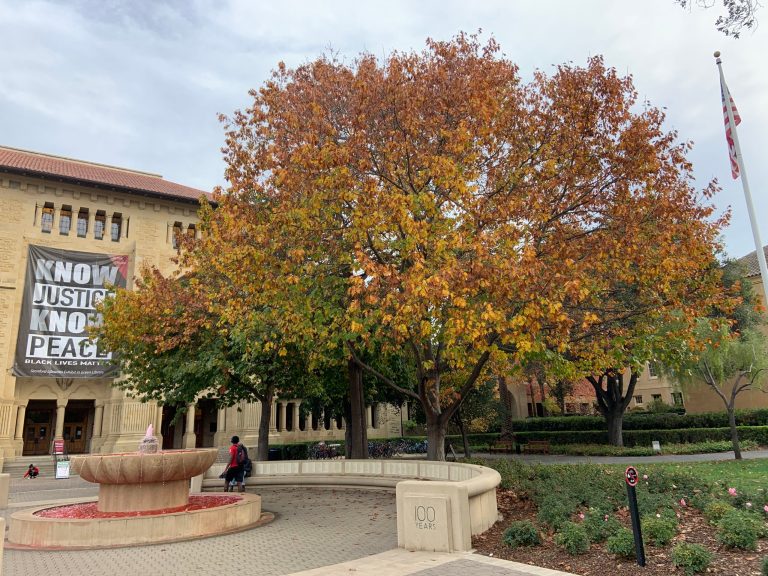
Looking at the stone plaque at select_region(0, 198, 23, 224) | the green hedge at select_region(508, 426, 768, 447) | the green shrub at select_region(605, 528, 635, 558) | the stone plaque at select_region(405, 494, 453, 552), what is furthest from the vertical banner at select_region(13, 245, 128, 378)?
the green shrub at select_region(605, 528, 635, 558)

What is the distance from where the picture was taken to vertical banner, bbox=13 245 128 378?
31.7 m

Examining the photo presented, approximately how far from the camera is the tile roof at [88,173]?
34.3 meters

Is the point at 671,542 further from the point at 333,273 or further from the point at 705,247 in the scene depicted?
the point at 333,273

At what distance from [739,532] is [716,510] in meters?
1.29

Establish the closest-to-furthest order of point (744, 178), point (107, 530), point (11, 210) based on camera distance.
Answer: point (107, 530) → point (744, 178) → point (11, 210)

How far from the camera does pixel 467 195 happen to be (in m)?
11.1

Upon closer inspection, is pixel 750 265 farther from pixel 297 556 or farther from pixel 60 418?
pixel 60 418

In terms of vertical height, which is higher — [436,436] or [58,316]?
[58,316]

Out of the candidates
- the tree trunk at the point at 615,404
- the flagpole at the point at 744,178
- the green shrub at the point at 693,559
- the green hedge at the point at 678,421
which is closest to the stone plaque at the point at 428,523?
the green shrub at the point at 693,559

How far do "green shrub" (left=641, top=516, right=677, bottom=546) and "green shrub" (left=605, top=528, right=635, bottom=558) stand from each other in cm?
38

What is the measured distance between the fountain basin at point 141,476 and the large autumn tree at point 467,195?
367 centimetres

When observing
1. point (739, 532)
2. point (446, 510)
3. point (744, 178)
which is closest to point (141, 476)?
point (446, 510)

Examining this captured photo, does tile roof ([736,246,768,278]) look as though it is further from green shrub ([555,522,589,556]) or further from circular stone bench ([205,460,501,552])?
green shrub ([555,522,589,556])

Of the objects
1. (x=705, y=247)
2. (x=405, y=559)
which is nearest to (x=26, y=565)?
(x=405, y=559)
